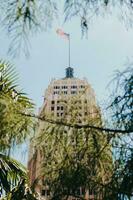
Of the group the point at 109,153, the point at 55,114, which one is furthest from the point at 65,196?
the point at 55,114

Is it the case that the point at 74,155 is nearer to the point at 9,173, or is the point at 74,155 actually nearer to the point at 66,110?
the point at 66,110

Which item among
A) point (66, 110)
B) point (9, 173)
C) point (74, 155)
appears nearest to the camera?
point (74, 155)

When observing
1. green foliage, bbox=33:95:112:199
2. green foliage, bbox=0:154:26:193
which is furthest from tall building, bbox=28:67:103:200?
green foliage, bbox=0:154:26:193

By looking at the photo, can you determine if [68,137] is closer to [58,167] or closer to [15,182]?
[58,167]

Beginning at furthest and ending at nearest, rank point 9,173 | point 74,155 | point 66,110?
point 9,173 < point 66,110 < point 74,155

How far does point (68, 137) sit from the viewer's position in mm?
3293

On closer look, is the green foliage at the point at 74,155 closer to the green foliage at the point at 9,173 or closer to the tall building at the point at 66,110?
the tall building at the point at 66,110

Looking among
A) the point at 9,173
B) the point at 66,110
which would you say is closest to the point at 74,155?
the point at 66,110

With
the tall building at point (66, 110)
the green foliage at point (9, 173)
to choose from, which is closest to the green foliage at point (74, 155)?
the tall building at point (66, 110)

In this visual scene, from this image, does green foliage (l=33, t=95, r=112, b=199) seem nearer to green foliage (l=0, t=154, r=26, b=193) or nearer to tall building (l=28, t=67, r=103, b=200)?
tall building (l=28, t=67, r=103, b=200)

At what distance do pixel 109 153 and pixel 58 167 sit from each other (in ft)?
1.11

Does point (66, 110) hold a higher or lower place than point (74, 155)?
higher

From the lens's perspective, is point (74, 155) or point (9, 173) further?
point (9, 173)

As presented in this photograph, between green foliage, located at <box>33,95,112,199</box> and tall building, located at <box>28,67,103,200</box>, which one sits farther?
tall building, located at <box>28,67,103,200</box>
